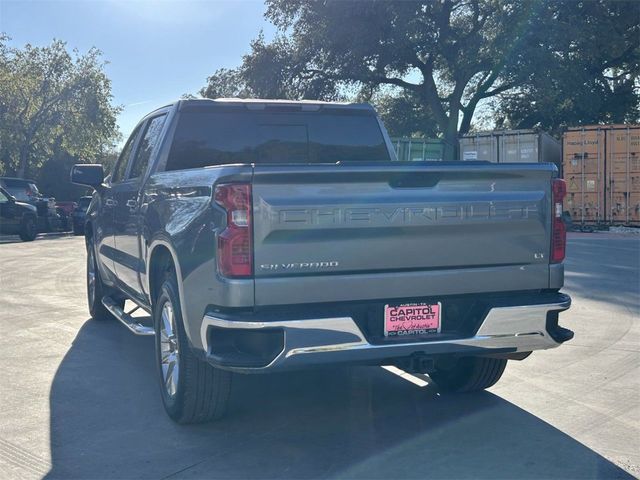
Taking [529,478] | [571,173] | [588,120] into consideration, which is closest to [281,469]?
[529,478]

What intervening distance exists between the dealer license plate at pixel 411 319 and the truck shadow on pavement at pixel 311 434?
0.68 metres

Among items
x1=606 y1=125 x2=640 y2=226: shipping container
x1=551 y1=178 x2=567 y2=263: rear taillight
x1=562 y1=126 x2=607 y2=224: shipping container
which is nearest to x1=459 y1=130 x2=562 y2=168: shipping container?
x1=562 y1=126 x2=607 y2=224: shipping container

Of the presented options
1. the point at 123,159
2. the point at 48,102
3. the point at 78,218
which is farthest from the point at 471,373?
the point at 48,102

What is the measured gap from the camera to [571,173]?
23.7 metres

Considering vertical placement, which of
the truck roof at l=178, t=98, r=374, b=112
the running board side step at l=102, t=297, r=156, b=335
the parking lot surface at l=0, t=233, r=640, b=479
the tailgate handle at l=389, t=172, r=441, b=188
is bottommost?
the parking lot surface at l=0, t=233, r=640, b=479

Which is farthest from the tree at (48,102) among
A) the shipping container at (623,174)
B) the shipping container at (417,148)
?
the shipping container at (623,174)

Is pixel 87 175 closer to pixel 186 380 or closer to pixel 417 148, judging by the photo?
pixel 186 380

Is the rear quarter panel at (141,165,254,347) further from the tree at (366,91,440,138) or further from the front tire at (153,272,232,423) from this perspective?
the tree at (366,91,440,138)

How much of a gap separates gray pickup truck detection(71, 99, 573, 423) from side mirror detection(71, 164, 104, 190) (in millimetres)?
2149

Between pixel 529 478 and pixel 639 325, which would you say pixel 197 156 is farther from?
pixel 639 325

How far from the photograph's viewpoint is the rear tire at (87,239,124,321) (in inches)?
323

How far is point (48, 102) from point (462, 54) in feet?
75.9

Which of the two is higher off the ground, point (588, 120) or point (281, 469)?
point (588, 120)

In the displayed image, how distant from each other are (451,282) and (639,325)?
4.51 meters
